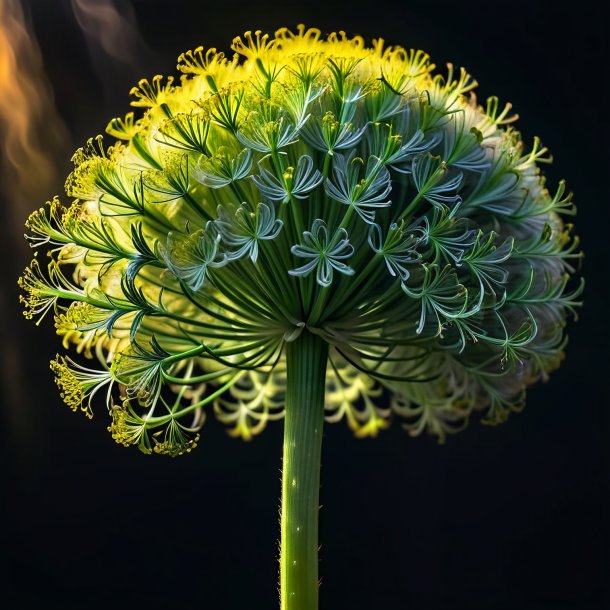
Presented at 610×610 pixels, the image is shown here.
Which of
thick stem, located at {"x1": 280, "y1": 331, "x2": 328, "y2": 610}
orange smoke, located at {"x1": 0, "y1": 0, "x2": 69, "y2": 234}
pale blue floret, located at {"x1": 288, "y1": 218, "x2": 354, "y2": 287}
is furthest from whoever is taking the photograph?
orange smoke, located at {"x1": 0, "y1": 0, "x2": 69, "y2": 234}

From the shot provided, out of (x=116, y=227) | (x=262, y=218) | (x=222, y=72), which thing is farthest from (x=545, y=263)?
(x=116, y=227)

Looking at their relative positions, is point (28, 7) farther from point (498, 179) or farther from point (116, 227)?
point (498, 179)

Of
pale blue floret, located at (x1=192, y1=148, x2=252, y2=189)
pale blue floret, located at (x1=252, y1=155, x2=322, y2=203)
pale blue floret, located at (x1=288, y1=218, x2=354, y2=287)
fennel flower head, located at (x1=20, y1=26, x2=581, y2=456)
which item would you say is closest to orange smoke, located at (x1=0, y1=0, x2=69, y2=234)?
fennel flower head, located at (x1=20, y1=26, x2=581, y2=456)

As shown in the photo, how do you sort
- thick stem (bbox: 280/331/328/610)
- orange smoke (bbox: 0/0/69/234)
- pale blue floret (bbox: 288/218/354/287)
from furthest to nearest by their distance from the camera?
orange smoke (bbox: 0/0/69/234), thick stem (bbox: 280/331/328/610), pale blue floret (bbox: 288/218/354/287)

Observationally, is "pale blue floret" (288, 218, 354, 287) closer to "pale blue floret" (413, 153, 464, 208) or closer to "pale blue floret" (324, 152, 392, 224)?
"pale blue floret" (324, 152, 392, 224)

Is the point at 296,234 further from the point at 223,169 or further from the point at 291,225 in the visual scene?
the point at 223,169

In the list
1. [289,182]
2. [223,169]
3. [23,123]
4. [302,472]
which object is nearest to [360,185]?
[289,182]
